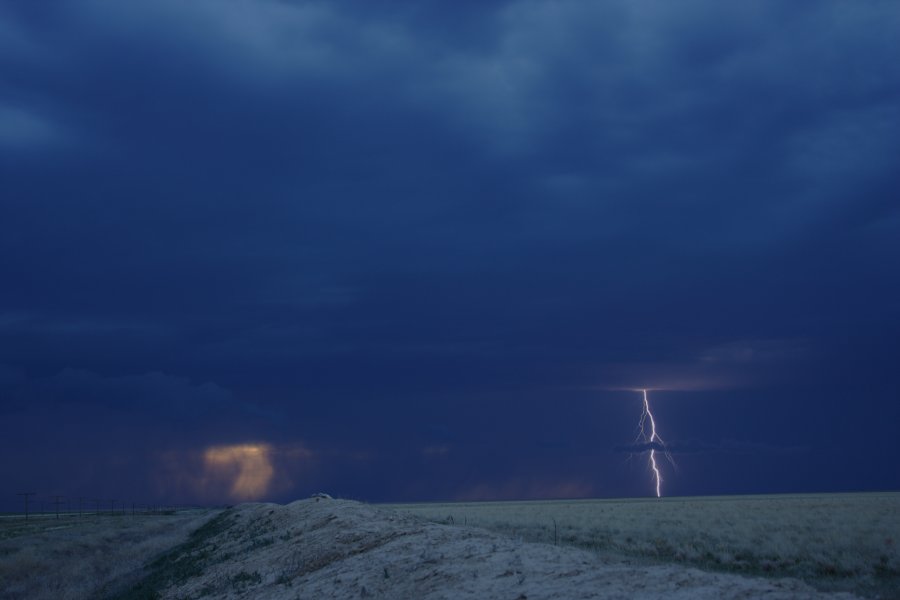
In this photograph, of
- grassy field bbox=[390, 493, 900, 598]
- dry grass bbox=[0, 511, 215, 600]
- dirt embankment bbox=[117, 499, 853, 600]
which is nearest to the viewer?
dirt embankment bbox=[117, 499, 853, 600]

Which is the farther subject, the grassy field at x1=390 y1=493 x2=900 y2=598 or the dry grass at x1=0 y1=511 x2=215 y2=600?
the dry grass at x1=0 y1=511 x2=215 y2=600

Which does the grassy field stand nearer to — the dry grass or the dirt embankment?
the dirt embankment

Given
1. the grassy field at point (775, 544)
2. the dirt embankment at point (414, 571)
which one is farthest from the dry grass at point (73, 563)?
the grassy field at point (775, 544)

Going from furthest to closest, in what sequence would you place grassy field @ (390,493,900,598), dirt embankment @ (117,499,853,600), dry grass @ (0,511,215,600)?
dry grass @ (0,511,215,600) → grassy field @ (390,493,900,598) → dirt embankment @ (117,499,853,600)

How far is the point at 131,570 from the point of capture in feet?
134

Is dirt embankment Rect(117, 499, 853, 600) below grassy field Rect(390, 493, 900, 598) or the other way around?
the other way around

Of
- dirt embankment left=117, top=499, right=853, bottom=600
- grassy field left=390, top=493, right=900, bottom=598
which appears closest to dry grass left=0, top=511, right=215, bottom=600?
dirt embankment left=117, top=499, right=853, bottom=600

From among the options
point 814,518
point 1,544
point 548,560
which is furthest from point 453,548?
point 1,544

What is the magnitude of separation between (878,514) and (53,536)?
64618 millimetres

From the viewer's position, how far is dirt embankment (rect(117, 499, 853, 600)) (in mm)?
12906

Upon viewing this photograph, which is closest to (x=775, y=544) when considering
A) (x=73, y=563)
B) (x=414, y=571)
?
(x=414, y=571)

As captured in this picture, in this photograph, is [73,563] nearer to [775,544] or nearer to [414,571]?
[414,571]

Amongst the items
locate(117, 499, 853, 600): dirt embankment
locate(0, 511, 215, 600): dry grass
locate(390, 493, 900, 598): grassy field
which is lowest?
locate(0, 511, 215, 600): dry grass

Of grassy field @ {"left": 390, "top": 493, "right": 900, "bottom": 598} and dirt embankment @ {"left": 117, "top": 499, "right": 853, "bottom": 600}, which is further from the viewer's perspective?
grassy field @ {"left": 390, "top": 493, "right": 900, "bottom": 598}
